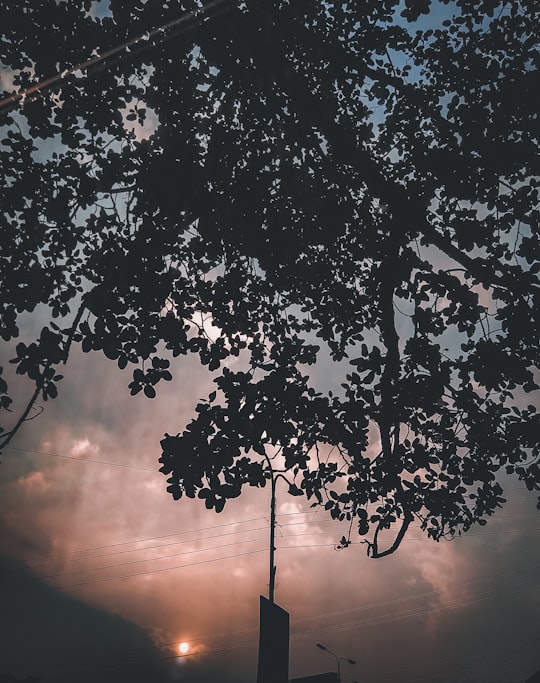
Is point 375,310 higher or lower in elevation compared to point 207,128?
lower

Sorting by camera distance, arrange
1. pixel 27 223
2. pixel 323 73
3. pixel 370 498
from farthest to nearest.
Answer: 1. pixel 323 73
2. pixel 370 498
3. pixel 27 223

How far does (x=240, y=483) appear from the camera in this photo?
5.27 meters

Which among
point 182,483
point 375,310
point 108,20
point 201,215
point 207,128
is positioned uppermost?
point 108,20

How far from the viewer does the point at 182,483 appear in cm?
510

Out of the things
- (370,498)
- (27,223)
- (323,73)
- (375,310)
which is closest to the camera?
(27,223)

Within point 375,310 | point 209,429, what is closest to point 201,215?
point 209,429

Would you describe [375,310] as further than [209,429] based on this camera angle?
Yes

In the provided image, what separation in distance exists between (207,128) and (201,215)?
1929 millimetres

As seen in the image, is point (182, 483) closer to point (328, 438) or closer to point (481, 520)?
point (328, 438)

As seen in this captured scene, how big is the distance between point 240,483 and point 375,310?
3.84 meters

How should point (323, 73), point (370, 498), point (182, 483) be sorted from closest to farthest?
point (182, 483) < point (370, 498) < point (323, 73)

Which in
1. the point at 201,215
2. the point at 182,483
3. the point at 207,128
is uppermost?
the point at 207,128

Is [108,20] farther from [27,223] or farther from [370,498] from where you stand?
[370,498]

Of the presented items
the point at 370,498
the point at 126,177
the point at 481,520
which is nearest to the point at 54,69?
the point at 126,177
